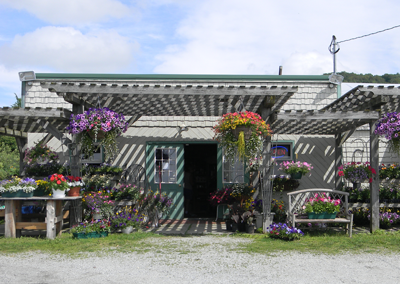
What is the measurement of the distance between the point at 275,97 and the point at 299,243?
2.74 m

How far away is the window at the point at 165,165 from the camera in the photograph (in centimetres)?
1016

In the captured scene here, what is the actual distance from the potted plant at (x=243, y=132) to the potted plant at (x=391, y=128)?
2203mm

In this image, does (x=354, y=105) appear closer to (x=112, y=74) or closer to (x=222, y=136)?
(x=222, y=136)

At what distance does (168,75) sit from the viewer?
10.4m

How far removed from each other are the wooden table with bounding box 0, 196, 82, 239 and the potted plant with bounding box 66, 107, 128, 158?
1.15m

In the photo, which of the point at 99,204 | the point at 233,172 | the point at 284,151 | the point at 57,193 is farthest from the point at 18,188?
the point at 284,151

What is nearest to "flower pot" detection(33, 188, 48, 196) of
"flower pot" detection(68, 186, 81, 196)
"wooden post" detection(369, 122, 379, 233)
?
"flower pot" detection(68, 186, 81, 196)

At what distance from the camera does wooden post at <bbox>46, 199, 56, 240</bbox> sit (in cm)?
702

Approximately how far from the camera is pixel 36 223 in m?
7.20

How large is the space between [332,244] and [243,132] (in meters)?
2.41

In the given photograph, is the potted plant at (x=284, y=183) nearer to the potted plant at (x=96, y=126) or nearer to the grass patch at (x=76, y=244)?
the grass patch at (x=76, y=244)

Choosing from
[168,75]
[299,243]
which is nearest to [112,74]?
[168,75]

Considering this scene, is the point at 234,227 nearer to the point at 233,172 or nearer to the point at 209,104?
the point at 233,172

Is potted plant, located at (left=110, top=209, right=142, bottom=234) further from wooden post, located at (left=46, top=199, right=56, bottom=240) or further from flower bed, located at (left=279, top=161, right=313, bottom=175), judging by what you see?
flower bed, located at (left=279, top=161, right=313, bottom=175)
